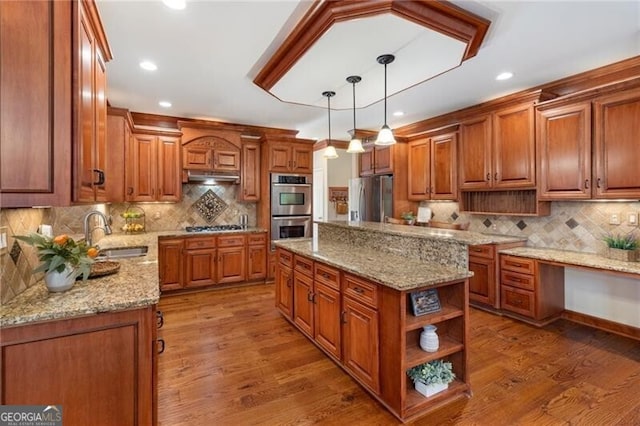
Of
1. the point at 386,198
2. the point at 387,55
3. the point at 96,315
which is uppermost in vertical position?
the point at 387,55

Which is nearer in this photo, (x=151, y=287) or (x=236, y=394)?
(x=151, y=287)

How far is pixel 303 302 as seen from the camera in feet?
10.0

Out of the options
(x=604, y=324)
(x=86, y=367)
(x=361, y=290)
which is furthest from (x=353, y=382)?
(x=604, y=324)

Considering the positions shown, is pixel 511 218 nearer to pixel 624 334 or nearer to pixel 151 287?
pixel 624 334

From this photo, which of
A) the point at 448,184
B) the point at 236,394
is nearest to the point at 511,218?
the point at 448,184

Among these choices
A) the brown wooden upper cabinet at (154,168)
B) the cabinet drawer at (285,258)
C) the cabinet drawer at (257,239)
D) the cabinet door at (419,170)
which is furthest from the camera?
the cabinet drawer at (257,239)

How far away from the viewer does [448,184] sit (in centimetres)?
451

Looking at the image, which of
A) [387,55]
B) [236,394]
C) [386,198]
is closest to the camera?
[236,394]

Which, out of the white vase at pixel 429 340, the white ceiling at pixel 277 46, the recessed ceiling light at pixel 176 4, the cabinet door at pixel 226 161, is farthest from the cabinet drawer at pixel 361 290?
the cabinet door at pixel 226 161

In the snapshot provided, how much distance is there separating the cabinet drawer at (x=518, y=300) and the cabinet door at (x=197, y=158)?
175 inches

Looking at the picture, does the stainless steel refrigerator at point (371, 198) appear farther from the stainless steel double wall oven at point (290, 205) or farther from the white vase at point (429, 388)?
the white vase at point (429, 388)

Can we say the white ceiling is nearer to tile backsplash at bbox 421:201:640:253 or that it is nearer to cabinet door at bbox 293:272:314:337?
tile backsplash at bbox 421:201:640:253

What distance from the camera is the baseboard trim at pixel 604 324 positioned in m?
3.04

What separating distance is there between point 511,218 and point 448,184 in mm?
930
